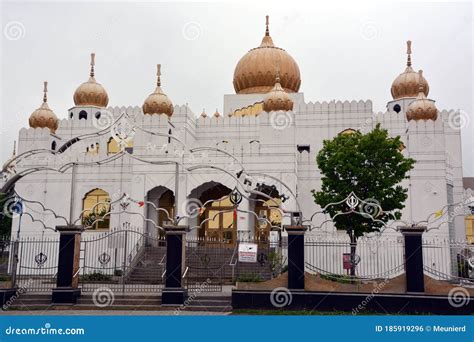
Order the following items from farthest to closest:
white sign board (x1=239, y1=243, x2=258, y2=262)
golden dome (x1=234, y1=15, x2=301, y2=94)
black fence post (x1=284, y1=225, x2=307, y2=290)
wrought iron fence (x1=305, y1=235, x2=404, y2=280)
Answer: golden dome (x1=234, y1=15, x2=301, y2=94) → wrought iron fence (x1=305, y1=235, x2=404, y2=280) → white sign board (x1=239, y1=243, x2=258, y2=262) → black fence post (x1=284, y1=225, x2=307, y2=290)

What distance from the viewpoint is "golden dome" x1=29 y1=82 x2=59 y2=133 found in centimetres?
3038

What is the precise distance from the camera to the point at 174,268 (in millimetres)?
15641

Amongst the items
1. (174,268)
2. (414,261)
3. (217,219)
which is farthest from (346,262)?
(217,219)

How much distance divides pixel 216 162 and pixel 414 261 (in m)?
12.6

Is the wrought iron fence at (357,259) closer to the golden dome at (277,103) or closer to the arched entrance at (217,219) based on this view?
the arched entrance at (217,219)

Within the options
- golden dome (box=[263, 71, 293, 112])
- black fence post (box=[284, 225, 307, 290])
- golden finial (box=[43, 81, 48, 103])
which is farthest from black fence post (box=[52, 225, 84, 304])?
golden finial (box=[43, 81, 48, 103])

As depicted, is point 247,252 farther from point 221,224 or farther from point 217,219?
point 217,219

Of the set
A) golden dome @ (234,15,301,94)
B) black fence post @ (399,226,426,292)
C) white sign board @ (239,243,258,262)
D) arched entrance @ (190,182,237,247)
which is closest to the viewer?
black fence post @ (399,226,426,292)

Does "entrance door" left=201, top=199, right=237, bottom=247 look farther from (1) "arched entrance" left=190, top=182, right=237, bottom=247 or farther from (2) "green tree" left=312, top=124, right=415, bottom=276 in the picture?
(2) "green tree" left=312, top=124, right=415, bottom=276

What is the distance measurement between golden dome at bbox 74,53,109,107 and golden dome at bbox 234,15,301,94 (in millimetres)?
8392

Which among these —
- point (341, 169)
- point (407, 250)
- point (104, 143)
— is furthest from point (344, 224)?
point (104, 143)

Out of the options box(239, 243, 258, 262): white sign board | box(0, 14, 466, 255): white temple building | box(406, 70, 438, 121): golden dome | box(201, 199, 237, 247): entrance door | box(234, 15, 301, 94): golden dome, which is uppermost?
box(234, 15, 301, 94): golden dome

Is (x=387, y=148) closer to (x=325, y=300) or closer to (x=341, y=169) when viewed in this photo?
(x=341, y=169)

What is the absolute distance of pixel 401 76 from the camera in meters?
33.4
